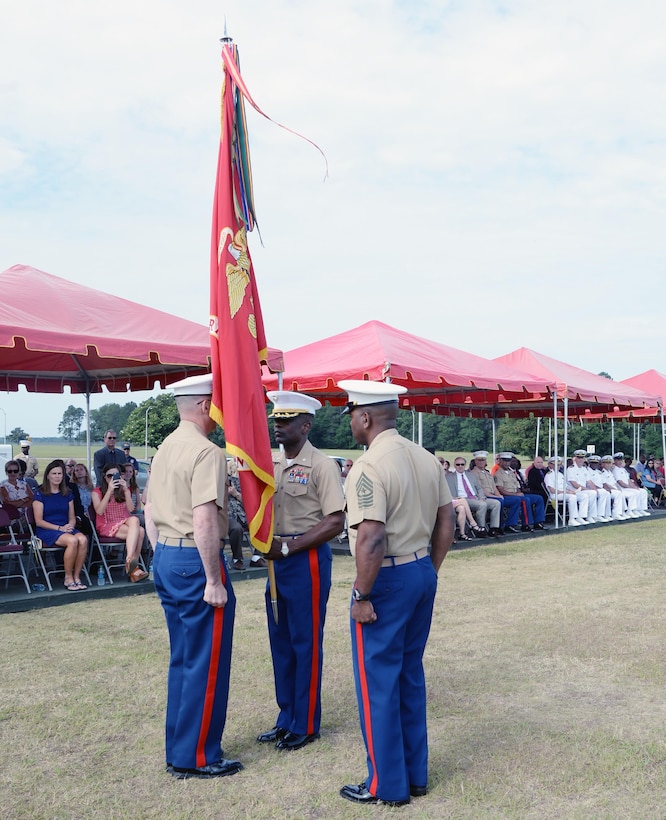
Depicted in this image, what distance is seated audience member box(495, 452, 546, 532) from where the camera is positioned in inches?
596

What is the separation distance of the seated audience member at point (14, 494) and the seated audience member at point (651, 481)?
16560 mm

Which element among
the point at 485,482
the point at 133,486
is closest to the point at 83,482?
the point at 133,486

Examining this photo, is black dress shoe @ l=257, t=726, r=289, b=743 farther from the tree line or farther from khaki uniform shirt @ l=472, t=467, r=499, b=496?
the tree line

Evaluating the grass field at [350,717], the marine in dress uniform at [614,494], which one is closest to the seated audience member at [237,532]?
the grass field at [350,717]

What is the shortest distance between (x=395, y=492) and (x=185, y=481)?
3.37 feet

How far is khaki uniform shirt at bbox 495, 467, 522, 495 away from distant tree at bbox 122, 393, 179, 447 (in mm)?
33853

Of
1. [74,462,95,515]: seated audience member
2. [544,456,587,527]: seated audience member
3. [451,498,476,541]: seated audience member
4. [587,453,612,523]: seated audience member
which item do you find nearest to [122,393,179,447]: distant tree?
[587,453,612,523]: seated audience member

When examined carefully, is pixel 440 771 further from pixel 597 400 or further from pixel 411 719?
pixel 597 400

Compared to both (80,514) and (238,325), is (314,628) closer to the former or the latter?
(238,325)

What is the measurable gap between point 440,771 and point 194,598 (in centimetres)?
152

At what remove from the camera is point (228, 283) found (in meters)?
4.54

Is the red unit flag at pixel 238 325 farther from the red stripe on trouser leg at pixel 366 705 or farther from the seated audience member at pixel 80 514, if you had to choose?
the seated audience member at pixel 80 514

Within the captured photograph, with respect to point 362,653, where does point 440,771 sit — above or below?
below

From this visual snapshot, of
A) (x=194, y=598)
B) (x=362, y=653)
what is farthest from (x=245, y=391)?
(x=362, y=653)
